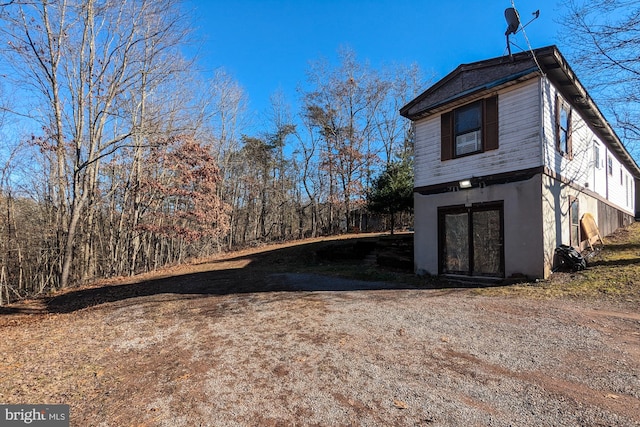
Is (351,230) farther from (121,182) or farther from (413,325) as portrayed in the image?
(413,325)

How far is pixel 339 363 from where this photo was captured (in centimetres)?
326

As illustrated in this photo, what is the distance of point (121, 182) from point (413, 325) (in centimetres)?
1477

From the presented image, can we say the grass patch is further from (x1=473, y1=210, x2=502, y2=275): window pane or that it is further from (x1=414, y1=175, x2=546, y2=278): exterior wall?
(x1=473, y1=210, x2=502, y2=275): window pane

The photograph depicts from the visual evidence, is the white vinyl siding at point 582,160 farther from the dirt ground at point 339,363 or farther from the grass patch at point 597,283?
the dirt ground at point 339,363

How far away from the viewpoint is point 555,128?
7746mm

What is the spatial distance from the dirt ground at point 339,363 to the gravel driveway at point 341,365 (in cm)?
1

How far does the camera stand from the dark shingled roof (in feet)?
23.6

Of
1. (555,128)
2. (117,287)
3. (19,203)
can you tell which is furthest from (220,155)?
(555,128)

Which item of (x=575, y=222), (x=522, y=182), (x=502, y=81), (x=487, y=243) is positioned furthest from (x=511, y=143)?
(x=575, y=222)

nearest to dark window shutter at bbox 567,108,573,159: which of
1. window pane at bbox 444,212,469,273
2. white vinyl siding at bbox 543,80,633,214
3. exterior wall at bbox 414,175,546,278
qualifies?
white vinyl siding at bbox 543,80,633,214

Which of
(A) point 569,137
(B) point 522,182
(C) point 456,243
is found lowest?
(C) point 456,243

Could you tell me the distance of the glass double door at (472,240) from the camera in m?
7.64

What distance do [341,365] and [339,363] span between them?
0.05 m

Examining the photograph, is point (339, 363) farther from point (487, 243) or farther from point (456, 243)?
point (456, 243)
